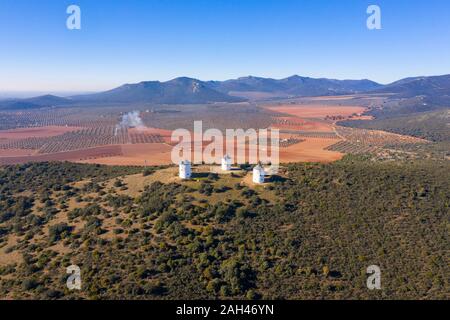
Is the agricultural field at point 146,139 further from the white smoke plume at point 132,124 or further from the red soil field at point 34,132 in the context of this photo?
the white smoke plume at point 132,124

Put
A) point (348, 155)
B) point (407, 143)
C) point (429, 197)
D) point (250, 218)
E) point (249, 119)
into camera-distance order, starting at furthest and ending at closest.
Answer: point (249, 119) < point (407, 143) < point (348, 155) < point (429, 197) < point (250, 218)

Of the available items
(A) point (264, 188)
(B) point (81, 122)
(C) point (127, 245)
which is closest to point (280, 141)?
(A) point (264, 188)

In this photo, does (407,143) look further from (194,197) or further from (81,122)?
(81,122)

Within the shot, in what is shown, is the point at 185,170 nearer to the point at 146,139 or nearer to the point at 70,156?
the point at 70,156

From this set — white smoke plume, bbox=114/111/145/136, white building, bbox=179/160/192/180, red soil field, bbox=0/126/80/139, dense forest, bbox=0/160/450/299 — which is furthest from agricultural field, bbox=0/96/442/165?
dense forest, bbox=0/160/450/299

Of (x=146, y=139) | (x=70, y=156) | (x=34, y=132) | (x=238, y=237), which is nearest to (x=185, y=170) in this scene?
(x=238, y=237)

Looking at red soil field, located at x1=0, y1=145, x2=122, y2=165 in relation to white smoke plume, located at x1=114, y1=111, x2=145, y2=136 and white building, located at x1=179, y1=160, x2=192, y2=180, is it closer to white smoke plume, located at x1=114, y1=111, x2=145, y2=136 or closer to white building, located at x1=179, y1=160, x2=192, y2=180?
white smoke plume, located at x1=114, y1=111, x2=145, y2=136

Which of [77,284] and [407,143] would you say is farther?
[407,143]

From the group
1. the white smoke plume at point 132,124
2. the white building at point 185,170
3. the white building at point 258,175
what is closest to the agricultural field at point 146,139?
the white smoke plume at point 132,124

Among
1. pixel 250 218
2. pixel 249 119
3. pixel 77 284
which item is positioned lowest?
pixel 77 284
